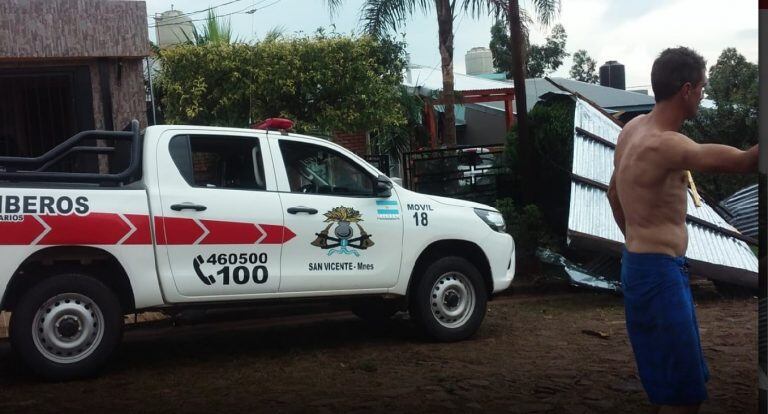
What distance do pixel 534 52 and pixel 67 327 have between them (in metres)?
13.1

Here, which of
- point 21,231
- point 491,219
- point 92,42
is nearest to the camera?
point 21,231

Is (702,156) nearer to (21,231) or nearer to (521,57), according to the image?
(21,231)

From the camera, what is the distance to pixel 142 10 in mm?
10578

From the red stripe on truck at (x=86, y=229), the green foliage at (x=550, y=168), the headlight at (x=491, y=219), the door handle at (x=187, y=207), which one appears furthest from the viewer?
A: the green foliage at (x=550, y=168)

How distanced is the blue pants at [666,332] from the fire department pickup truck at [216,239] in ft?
12.7

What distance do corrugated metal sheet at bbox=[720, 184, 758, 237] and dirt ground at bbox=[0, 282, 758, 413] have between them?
1.07 meters

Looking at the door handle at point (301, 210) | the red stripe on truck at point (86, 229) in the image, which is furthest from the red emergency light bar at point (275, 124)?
the red stripe on truck at point (86, 229)

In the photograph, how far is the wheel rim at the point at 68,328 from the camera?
6.34 m

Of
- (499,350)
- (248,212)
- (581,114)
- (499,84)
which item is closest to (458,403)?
(499,350)

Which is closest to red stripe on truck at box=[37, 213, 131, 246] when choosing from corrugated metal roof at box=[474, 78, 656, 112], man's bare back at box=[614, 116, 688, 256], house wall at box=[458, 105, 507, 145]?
man's bare back at box=[614, 116, 688, 256]

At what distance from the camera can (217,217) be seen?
696 centimetres

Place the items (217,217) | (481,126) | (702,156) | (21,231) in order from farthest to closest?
(481,126) < (217,217) < (21,231) < (702,156)

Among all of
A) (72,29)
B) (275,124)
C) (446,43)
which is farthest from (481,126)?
(275,124)

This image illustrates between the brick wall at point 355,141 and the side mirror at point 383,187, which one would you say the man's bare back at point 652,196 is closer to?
the side mirror at point 383,187
